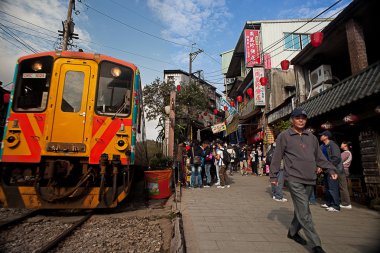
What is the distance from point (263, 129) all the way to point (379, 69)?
11052 mm

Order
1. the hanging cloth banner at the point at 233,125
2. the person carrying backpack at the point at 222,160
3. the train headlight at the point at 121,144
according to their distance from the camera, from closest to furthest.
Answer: the train headlight at the point at 121,144 < the person carrying backpack at the point at 222,160 < the hanging cloth banner at the point at 233,125

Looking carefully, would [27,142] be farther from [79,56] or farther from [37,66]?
[79,56]

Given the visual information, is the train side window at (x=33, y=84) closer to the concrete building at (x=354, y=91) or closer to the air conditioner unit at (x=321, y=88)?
the concrete building at (x=354, y=91)

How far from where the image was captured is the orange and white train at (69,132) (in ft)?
15.8

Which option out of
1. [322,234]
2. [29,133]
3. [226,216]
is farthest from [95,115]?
[322,234]

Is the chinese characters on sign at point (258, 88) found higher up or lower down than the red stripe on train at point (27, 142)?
higher up

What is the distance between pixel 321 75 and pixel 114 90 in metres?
8.72

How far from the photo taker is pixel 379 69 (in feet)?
20.2

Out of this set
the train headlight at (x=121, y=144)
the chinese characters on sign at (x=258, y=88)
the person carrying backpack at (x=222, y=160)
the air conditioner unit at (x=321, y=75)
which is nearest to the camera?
the train headlight at (x=121, y=144)

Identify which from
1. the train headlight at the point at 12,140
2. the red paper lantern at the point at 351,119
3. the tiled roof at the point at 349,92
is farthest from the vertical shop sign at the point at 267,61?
the train headlight at the point at 12,140

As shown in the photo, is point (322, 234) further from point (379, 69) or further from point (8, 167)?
point (8, 167)

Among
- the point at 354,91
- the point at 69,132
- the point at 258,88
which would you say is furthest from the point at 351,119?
the point at 258,88

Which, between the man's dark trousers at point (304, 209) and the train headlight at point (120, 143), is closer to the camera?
the man's dark trousers at point (304, 209)

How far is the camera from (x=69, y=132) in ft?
16.7
